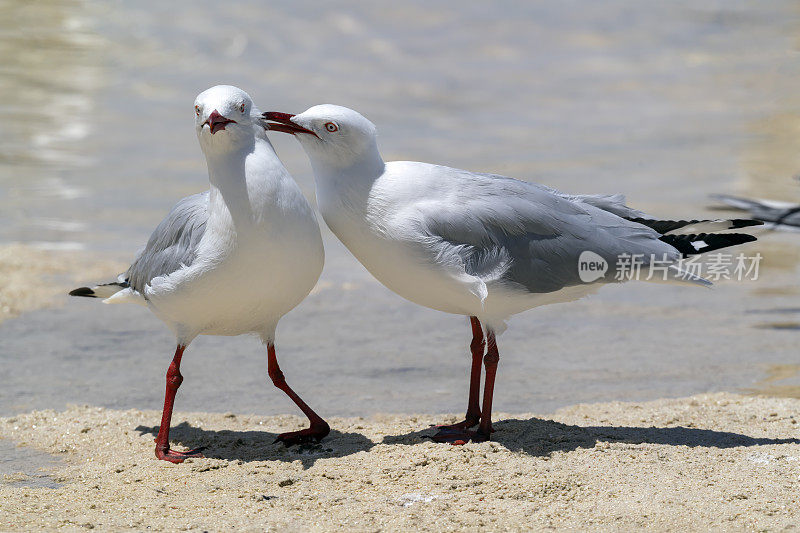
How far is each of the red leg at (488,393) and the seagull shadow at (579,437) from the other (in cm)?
7

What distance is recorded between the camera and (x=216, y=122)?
15.8 ft

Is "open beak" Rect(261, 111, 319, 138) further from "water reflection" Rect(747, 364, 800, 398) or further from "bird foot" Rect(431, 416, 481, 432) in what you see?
"water reflection" Rect(747, 364, 800, 398)

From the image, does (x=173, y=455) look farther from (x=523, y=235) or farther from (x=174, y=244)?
(x=523, y=235)

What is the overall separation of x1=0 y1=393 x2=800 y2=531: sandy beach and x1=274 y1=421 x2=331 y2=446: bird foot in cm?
6

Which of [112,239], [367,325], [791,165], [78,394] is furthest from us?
[791,165]

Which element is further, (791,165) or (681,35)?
(681,35)

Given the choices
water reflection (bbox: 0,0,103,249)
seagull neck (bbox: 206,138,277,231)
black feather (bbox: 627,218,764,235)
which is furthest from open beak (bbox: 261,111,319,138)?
water reflection (bbox: 0,0,103,249)

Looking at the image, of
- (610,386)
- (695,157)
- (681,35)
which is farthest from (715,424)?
(681,35)

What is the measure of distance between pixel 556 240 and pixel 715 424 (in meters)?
1.46

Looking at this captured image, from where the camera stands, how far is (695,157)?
13656 mm

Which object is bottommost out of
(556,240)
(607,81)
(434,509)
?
(434,509)

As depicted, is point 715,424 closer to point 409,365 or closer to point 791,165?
point 409,365

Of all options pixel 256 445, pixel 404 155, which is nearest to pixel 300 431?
pixel 256 445

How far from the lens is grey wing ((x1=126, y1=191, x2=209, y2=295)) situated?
202 inches
